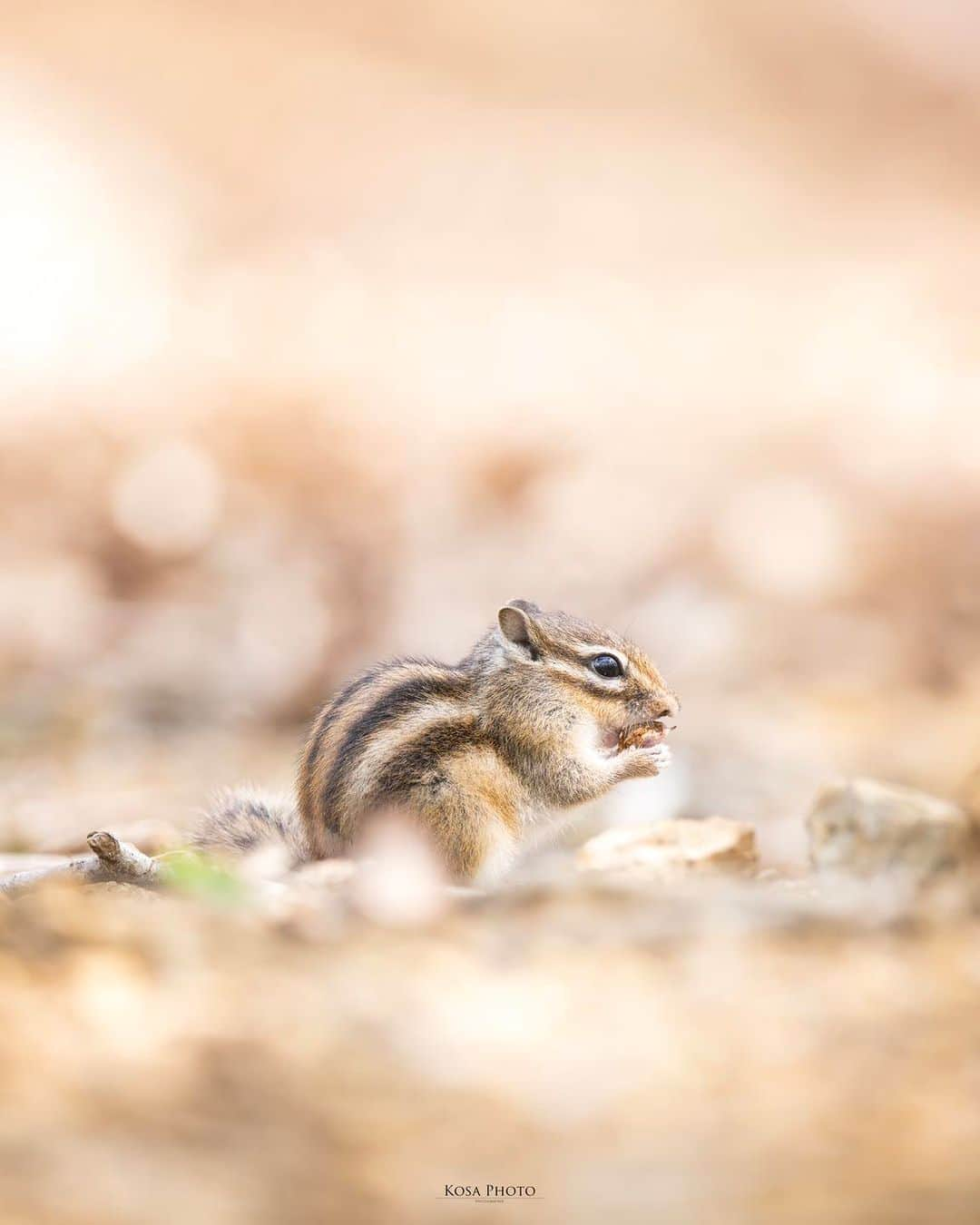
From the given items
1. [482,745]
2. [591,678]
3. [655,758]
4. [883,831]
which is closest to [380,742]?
[482,745]

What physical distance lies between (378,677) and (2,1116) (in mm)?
1926

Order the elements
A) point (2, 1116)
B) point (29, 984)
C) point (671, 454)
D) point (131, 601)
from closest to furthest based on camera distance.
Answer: point (2, 1116), point (29, 984), point (131, 601), point (671, 454)

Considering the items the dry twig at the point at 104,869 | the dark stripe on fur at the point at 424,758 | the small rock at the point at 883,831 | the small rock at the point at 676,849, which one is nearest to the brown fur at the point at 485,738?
the dark stripe on fur at the point at 424,758

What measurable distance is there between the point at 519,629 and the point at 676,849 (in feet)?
2.13

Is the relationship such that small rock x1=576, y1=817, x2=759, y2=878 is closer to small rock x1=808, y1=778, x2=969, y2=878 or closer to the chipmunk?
the chipmunk

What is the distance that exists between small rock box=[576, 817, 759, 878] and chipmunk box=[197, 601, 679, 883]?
17cm

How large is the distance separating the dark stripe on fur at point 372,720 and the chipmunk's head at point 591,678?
0.21 meters

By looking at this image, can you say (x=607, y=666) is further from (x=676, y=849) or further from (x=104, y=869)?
(x=104, y=869)

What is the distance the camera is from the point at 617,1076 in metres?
1.89

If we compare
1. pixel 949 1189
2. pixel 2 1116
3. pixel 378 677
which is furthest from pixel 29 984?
pixel 378 677

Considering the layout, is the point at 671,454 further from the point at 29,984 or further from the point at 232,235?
the point at 29,984

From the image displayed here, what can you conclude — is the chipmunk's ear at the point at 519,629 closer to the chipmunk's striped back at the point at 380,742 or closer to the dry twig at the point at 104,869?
the chipmunk's striped back at the point at 380,742

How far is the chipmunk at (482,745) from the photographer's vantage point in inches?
134

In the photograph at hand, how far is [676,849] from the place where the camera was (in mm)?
3768
